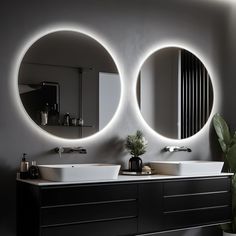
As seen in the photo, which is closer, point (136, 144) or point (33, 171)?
point (33, 171)

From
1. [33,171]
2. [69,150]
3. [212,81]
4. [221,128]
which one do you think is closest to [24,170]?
[33,171]

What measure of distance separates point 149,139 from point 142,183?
710 millimetres

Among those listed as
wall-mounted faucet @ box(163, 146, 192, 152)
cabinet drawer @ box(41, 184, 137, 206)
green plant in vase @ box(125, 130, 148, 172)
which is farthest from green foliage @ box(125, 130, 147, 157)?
cabinet drawer @ box(41, 184, 137, 206)

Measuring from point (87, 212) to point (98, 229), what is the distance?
161mm

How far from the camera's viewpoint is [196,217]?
11.3 ft

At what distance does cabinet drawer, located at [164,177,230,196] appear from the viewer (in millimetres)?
3322

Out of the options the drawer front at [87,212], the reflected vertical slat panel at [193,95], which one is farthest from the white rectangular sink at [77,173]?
the reflected vertical slat panel at [193,95]

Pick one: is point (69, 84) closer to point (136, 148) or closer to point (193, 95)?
point (136, 148)

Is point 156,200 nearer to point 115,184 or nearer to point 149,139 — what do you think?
point 115,184

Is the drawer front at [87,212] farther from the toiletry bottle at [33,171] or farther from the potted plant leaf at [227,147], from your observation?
the potted plant leaf at [227,147]

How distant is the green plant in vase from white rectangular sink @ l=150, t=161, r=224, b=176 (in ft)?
0.67

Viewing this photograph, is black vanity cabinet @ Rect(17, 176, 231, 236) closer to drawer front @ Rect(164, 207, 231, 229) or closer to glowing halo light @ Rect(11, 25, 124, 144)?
drawer front @ Rect(164, 207, 231, 229)

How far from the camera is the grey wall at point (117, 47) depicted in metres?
3.15

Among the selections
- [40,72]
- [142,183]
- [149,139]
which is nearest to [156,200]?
[142,183]
